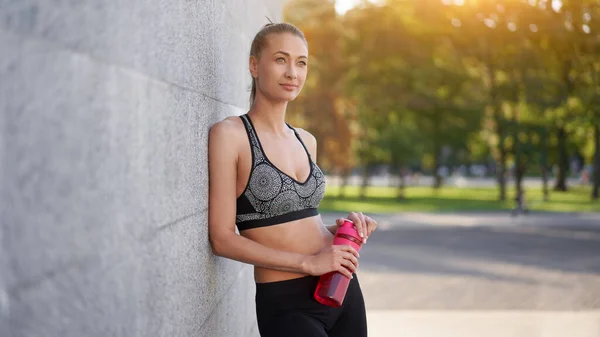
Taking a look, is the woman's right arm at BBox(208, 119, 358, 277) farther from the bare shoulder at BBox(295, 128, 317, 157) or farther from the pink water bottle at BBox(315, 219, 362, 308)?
the bare shoulder at BBox(295, 128, 317, 157)

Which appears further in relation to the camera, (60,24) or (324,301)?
(324,301)

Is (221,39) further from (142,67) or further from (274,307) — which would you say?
(142,67)

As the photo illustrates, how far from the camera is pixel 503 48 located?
3166cm

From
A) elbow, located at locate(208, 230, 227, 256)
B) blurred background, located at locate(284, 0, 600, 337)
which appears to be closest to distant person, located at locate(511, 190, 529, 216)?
blurred background, located at locate(284, 0, 600, 337)

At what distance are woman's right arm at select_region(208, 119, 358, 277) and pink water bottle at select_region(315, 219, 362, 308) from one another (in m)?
0.03

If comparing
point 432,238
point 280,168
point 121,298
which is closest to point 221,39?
point 280,168

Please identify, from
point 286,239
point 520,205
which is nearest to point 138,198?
point 286,239

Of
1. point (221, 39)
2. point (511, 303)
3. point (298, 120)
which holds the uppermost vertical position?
point (298, 120)

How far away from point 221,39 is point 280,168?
74 cm

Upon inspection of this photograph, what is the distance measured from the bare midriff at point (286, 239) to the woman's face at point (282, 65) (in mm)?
445

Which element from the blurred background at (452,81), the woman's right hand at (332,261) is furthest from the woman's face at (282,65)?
the blurred background at (452,81)

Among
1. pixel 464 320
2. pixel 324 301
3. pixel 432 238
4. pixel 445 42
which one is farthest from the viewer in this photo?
pixel 445 42

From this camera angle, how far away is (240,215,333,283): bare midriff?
9.05 feet

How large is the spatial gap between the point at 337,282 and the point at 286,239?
253mm
